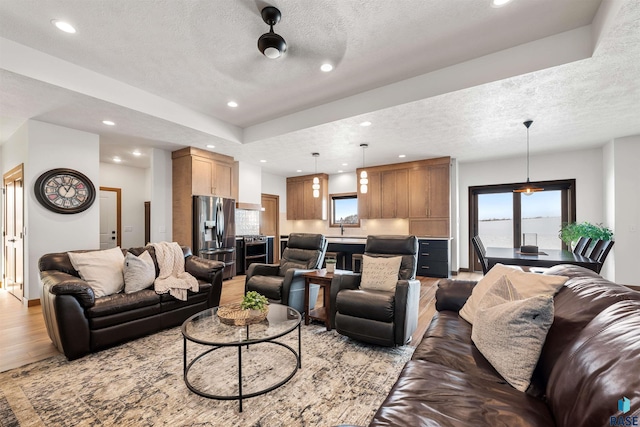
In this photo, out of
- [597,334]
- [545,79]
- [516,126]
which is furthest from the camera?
[516,126]

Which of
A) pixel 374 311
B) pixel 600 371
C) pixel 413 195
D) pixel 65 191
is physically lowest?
pixel 374 311

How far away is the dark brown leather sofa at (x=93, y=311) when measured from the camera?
238cm

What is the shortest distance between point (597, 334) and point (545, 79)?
278cm

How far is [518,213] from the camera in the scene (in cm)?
629

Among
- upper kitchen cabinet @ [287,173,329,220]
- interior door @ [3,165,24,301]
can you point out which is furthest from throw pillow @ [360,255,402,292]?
upper kitchen cabinet @ [287,173,329,220]

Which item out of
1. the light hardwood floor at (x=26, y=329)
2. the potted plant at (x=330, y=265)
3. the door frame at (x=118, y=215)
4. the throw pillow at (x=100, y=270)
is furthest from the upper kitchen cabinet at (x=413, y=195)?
the door frame at (x=118, y=215)

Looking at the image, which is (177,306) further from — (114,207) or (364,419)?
(114,207)

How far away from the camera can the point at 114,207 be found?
6.81 m

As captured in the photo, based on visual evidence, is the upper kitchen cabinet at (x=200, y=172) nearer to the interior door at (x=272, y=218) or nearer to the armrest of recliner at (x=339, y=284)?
the interior door at (x=272, y=218)

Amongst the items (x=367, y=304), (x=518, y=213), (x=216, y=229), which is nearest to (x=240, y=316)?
(x=367, y=304)

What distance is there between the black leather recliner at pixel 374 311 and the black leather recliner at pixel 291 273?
55 cm

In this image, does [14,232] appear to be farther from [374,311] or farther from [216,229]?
[374,311]

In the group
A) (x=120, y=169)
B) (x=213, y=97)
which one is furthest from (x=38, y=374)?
(x=120, y=169)

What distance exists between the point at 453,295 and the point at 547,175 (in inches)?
208
